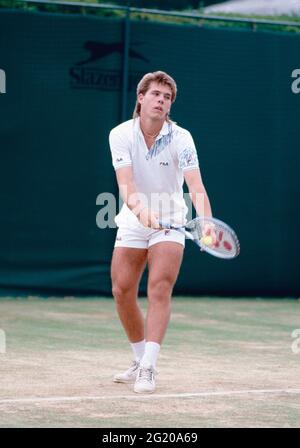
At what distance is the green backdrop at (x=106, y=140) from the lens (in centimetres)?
1215

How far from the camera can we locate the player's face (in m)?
6.94

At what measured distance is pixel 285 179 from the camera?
1336 centimetres

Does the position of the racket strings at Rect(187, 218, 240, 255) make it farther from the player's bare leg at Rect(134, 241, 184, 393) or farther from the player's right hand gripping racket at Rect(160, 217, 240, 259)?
the player's bare leg at Rect(134, 241, 184, 393)

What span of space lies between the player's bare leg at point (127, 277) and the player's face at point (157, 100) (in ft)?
2.66

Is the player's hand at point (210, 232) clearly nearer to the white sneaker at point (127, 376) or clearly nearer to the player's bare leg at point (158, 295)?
the player's bare leg at point (158, 295)

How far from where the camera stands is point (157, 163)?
6980mm

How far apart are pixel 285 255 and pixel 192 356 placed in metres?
5.02

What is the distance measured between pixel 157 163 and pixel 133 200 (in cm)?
31

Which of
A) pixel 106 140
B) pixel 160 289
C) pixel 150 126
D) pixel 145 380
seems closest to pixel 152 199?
pixel 150 126

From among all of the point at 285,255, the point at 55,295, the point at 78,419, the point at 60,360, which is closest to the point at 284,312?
the point at 285,255

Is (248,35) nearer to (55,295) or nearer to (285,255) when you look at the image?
(285,255)

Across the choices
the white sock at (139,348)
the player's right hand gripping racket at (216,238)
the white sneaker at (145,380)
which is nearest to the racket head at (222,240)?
the player's right hand gripping racket at (216,238)

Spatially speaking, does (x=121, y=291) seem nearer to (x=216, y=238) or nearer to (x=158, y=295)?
(x=158, y=295)
